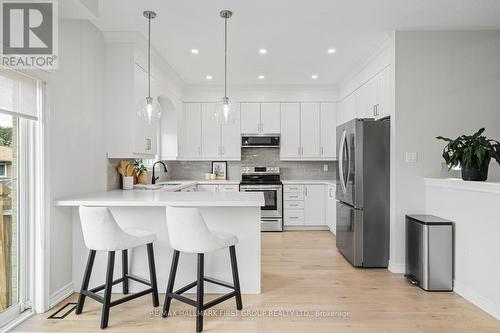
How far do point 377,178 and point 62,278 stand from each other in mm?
3244

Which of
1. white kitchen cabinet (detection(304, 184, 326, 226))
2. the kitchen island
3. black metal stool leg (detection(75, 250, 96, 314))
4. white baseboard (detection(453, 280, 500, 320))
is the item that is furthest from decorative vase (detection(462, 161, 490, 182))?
black metal stool leg (detection(75, 250, 96, 314))

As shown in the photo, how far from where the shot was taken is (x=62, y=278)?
277cm

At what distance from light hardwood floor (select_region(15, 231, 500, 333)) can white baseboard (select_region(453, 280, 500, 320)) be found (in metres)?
0.05

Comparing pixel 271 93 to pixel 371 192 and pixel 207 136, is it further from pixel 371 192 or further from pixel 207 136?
pixel 371 192

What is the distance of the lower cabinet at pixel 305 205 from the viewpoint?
18.3 ft

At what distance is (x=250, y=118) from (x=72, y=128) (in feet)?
11.0

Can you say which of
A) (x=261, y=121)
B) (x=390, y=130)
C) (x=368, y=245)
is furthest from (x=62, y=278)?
(x=261, y=121)

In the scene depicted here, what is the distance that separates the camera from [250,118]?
5805 mm

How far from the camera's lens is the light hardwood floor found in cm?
230

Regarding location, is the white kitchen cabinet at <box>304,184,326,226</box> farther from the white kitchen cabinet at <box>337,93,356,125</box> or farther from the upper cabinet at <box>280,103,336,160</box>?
the white kitchen cabinet at <box>337,93,356,125</box>

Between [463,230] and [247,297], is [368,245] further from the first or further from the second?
[247,297]

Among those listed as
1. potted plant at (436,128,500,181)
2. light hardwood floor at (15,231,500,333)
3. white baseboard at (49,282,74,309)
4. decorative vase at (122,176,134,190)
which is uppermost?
potted plant at (436,128,500,181)

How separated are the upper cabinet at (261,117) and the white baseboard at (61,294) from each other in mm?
3736

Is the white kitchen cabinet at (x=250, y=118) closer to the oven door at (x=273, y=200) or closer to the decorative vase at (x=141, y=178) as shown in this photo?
the oven door at (x=273, y=200)
